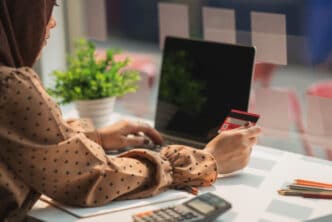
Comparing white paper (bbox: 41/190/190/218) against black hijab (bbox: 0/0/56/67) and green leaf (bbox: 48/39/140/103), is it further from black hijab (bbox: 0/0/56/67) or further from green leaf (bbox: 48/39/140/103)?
green leaf (bbox: 48/39/140/103)

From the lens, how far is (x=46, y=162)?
104 cm

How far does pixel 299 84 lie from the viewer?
4.29m

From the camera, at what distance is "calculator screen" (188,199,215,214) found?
40.1 inches

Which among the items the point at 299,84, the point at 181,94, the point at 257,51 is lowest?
the point at 299,84

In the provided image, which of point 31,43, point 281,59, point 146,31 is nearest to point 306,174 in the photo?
point 281,59

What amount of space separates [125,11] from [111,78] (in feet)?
2.01

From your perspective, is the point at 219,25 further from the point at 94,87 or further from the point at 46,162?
the point at 46,162

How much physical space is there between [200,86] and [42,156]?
0.54 meters

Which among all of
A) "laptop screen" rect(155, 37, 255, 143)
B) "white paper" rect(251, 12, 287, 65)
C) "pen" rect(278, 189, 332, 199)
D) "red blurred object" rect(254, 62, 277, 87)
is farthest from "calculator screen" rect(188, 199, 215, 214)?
"red blurred object" rect(254, 62, 277, 87)

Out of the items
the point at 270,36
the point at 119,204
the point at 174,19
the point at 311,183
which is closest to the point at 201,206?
the point at 119,204

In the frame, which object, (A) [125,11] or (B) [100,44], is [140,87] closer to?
(B) [100,44]

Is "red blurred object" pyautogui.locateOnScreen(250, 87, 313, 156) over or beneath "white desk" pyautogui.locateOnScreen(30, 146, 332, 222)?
over

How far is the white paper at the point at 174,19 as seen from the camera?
5.40 ft

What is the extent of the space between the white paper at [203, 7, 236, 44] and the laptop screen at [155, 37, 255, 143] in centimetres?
13
